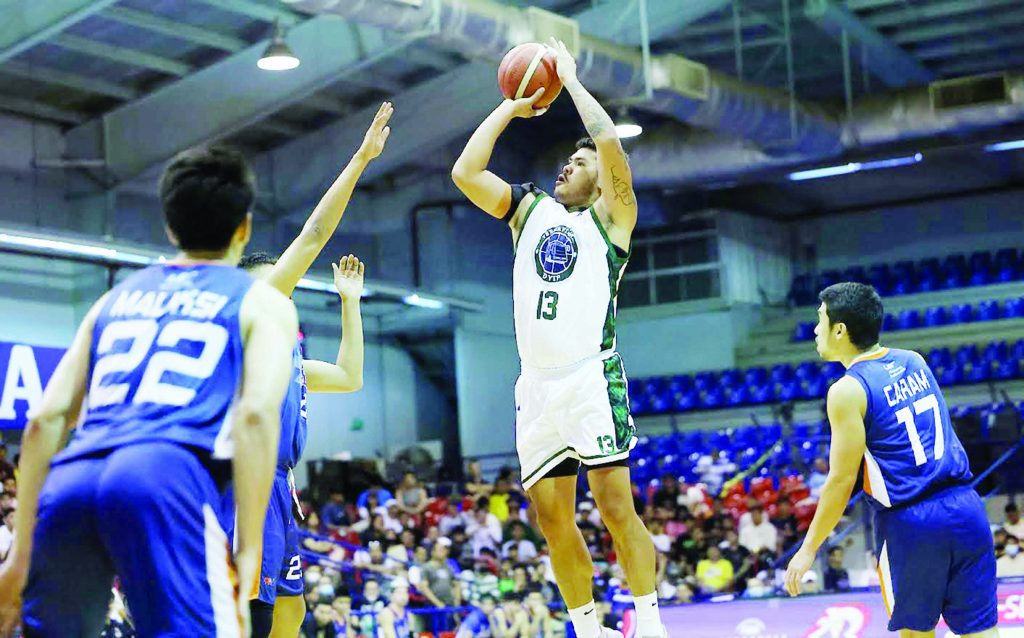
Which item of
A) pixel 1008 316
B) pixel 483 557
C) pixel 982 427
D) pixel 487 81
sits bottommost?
pixel 483 557

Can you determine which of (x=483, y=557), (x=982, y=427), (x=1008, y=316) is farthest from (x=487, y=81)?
(x=1008, y=316)

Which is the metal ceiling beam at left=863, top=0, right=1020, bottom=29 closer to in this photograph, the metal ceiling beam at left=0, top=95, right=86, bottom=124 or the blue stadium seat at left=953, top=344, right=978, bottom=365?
the blue stadium seat at left=953, top=344, right=978, bottom=365

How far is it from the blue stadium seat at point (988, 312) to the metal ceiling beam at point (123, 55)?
15.8m

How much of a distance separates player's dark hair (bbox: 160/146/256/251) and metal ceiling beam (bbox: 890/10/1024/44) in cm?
2188

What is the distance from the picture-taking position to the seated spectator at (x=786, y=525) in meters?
20.4

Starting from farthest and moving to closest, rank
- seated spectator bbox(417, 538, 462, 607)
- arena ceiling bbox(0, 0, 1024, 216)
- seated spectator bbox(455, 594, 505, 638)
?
1. arena ceiling bbox(0, 0, 1024, 216)
2. seated spectator bbox(417, 538, 462, 607)
3. seated spectator bbox(455, 594, 505, 638)

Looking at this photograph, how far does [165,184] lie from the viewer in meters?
3.94

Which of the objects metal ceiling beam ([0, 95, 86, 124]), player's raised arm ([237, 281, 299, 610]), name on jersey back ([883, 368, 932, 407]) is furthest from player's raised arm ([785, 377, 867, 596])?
metal ceiling beam ([0, 95, 86, 124])

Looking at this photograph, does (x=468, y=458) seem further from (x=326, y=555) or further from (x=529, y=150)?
(x=326, y=555)

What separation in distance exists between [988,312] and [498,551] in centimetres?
1186

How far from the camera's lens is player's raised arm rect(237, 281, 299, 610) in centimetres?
376

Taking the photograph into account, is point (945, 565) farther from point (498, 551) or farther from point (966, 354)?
point (966, 354)

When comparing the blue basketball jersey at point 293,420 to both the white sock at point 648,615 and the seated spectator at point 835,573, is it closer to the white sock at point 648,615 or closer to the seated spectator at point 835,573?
the white sock at point 648,615

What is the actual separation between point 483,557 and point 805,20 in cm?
1037
